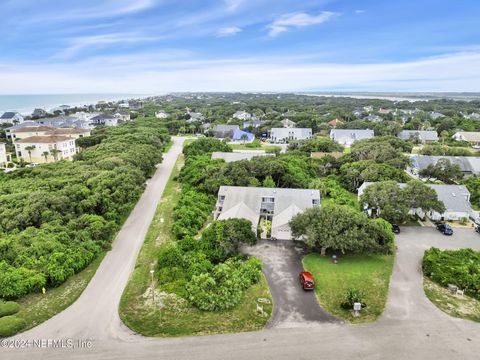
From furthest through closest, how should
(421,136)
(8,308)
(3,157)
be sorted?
(421,136) < (3,157) < (8,308)

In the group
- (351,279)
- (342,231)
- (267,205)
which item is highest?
(342,231)

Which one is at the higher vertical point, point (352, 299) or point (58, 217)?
point (58, 217)

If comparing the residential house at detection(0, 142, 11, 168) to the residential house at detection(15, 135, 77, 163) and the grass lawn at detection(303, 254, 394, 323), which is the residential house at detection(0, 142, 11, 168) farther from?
the grass lawn at detection(303, 254, 394, 323)

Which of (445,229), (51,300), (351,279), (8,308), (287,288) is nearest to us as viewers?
(8,308)

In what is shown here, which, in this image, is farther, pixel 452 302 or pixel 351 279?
pixel 351 279

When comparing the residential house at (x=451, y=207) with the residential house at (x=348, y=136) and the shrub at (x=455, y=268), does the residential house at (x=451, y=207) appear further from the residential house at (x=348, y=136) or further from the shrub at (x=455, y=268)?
the residential house at (x=348, y=136)

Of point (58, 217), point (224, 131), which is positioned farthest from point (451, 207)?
point (224, 131)

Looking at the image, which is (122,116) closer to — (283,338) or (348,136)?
(348,136)
